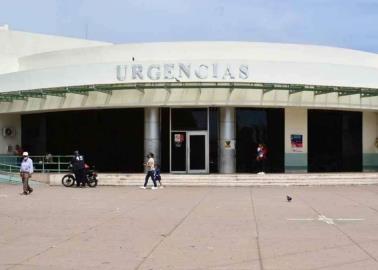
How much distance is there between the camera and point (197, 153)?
32250 millimetres

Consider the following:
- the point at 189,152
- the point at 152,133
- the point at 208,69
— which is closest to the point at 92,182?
the point at 152,133

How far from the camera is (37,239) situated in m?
11.3

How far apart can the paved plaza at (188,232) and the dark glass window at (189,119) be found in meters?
11.4

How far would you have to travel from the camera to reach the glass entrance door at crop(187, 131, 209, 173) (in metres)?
32.1

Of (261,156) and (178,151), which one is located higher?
(178,151)

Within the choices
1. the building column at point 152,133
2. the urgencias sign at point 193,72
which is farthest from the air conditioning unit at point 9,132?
the urgencias sign at point 193,72

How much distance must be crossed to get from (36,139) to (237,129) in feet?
39.5

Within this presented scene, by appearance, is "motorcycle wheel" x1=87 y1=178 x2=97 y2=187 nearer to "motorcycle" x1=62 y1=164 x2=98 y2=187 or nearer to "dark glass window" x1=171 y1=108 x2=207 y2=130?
"motorcycle" x1=62 y1=164 x2=98 y2=187

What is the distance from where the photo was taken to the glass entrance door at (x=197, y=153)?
32094 millimetres

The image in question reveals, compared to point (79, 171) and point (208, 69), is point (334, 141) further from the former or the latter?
point (79, 171)

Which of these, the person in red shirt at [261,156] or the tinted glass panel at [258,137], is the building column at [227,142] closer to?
the person in red shirt at [261,156]

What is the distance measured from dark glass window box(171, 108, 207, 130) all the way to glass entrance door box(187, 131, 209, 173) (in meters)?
0.38

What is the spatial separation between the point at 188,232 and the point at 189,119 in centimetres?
2040

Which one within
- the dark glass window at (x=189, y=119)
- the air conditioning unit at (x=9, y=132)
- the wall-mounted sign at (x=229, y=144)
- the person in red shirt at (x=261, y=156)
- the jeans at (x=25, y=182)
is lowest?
the jeans at (x=25, y=182)
